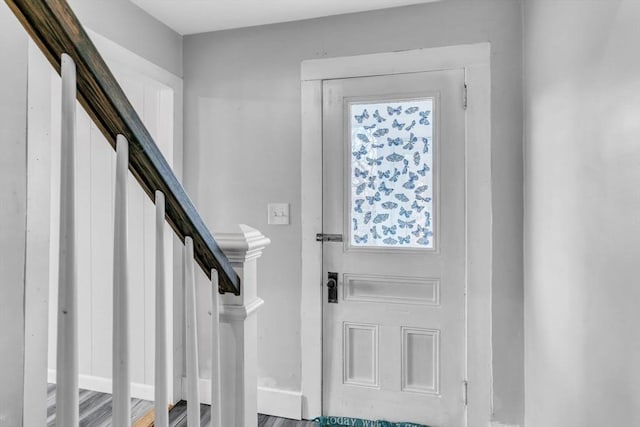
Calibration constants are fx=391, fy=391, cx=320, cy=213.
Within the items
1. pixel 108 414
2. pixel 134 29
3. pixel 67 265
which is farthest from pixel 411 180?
pixel 108 414

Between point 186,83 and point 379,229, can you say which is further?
point 186,83

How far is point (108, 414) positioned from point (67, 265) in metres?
2.29

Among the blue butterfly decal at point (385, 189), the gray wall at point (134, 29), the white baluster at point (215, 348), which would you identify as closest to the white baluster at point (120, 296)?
the white baluster at point (215, 348)

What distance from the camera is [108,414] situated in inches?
92.2

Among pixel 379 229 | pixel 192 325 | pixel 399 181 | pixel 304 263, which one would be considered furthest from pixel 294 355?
pixel 192 325

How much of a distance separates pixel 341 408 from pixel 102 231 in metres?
1.90

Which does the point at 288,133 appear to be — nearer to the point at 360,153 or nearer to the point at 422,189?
the point at 360,153

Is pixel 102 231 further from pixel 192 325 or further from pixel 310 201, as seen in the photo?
pixel 192 325

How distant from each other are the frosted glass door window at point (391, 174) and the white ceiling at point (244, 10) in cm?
53

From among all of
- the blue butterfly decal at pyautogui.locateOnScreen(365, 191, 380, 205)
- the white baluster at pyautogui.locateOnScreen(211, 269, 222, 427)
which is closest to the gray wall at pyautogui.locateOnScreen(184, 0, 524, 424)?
the blue butterfly decal at pyautogui.locateOnScreen(365, 191, 380, 205)

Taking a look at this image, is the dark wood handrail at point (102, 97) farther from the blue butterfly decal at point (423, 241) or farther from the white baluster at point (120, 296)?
the blue butterfly decal at point (423, 241)

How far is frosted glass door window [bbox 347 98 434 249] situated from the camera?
2160mm

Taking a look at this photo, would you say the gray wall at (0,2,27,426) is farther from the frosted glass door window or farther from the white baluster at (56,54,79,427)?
the frosted glass door window

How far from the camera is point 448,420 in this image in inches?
83.8
